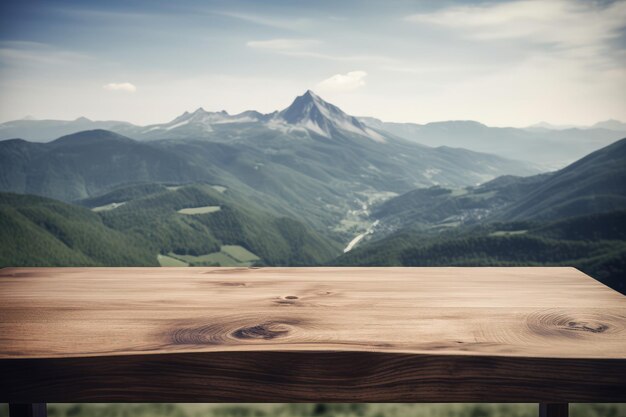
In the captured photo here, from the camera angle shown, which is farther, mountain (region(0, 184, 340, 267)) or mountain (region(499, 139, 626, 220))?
mountain (region(499, 139, 626, 220))

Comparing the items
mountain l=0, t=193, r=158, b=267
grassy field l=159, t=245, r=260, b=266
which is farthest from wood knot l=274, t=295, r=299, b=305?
grassy field l=159, t=245, r=260, b=266

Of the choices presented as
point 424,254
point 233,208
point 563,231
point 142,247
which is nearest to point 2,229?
point 142,247

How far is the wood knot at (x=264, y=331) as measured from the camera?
4.01 ft

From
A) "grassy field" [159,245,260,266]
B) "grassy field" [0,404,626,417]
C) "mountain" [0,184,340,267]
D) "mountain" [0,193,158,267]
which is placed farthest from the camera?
"grassy field" [159,245,260,266]

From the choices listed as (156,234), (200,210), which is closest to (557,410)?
(156,234)

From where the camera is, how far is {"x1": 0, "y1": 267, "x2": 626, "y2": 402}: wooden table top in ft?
3.58

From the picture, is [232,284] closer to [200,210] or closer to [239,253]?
[239,253]

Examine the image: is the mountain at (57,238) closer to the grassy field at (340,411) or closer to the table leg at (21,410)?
the grassy field at (340,411)

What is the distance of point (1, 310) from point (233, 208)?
143m

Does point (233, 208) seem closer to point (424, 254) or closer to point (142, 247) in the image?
point (142, 247)

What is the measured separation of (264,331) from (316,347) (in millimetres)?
191

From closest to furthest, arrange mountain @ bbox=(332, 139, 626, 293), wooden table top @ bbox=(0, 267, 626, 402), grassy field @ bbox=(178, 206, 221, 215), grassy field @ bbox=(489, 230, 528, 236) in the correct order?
1. wooden table top @ bbox=(0, 267, 626, 402)
2. mountain @ bbox=(332, 139, 626, 293)
3. grassy field @ bbox=(489, 230, 528, 236)
4. grassy field @ bbox=(178, 206, 221, 215)

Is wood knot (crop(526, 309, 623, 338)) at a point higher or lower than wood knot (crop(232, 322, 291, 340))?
lower

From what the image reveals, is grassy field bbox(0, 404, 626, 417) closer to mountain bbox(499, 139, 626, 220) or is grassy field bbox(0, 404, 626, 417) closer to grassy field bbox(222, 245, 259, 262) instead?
grassy field bbox(222, 245, 259, 262)
